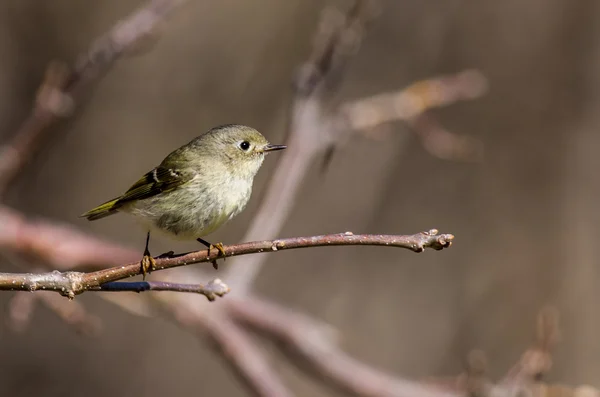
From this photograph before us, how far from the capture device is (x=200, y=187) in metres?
2.74

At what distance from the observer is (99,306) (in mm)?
5414

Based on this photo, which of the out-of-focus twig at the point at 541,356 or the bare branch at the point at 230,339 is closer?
the out-of-focus twig at the point at 541,356

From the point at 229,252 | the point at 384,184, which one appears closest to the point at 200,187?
the point at 229,252

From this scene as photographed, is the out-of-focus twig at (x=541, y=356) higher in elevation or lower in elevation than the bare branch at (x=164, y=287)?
higher

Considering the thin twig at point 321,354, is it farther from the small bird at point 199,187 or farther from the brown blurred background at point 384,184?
the brown blurred background at point 384,184

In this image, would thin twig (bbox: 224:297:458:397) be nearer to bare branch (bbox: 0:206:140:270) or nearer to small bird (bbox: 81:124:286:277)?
bare branch (bbox: 0:206:140:270)

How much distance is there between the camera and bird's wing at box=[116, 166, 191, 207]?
110 inches

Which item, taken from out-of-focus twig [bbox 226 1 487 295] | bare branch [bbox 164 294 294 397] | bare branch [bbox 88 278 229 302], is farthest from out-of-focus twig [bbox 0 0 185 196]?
bare branch [bbox 88 278 229 302]

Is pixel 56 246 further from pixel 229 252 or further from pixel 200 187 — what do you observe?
pixel 229 252

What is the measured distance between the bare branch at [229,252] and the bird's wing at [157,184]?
848 mm

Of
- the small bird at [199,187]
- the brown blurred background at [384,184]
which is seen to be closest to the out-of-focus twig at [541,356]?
the small bird at [199,187]

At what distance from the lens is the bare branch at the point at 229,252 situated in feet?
5.79

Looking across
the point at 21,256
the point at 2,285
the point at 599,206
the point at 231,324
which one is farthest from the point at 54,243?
the point at 599,206

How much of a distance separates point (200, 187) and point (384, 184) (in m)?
2.57
